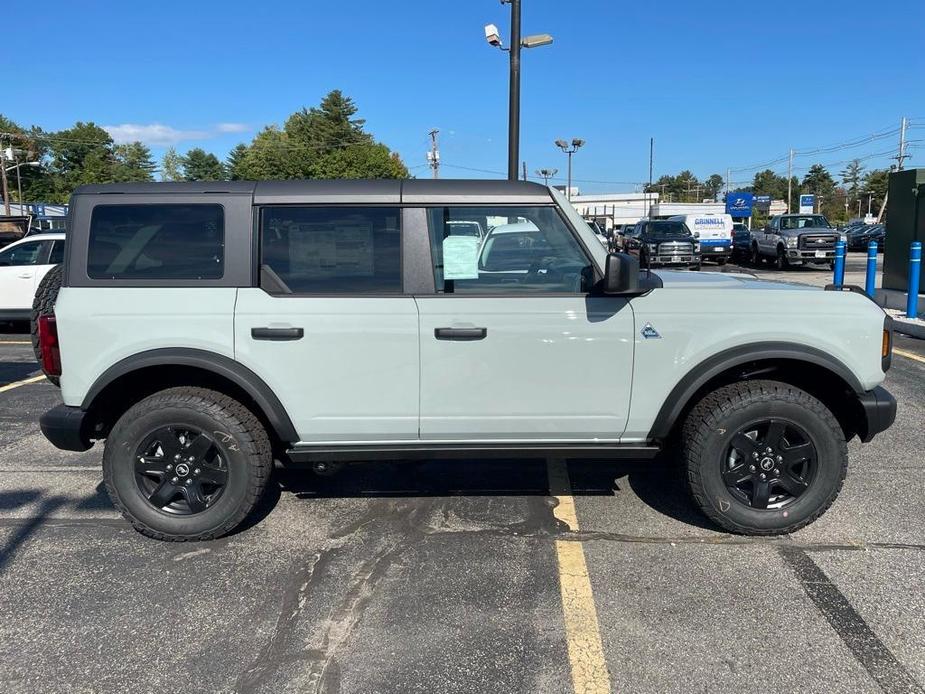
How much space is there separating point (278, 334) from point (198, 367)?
44 cm

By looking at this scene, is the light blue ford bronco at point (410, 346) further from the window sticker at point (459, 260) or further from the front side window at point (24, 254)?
the front side window at point (24, 254)

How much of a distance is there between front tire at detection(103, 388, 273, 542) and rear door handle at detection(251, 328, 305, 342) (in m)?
0.42

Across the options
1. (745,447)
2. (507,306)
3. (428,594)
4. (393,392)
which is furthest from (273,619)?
(745,447)

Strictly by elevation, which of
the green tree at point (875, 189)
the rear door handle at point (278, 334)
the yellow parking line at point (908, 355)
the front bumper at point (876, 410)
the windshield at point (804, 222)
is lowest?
the yellow parking line at point (908, 355)

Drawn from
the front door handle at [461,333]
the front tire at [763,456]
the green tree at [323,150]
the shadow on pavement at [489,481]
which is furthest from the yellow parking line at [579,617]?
the green tree at [323,150]

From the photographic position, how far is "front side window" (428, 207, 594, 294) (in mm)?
3580

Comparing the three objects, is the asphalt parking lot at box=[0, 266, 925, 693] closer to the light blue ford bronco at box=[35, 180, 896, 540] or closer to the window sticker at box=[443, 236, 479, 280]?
the light blue ford bronco at box=[35, 180, 896, 540]

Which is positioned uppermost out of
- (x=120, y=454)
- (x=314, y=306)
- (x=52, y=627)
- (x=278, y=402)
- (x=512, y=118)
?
(x=512, y=118)

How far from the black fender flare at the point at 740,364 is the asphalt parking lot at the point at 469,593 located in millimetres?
763

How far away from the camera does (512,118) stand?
518 inches

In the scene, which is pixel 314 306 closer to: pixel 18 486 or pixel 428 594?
pixel 428 594

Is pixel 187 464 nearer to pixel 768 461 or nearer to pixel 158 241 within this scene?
pixel 158 241

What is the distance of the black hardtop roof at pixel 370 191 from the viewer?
3.58m

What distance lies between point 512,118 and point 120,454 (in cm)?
1102
